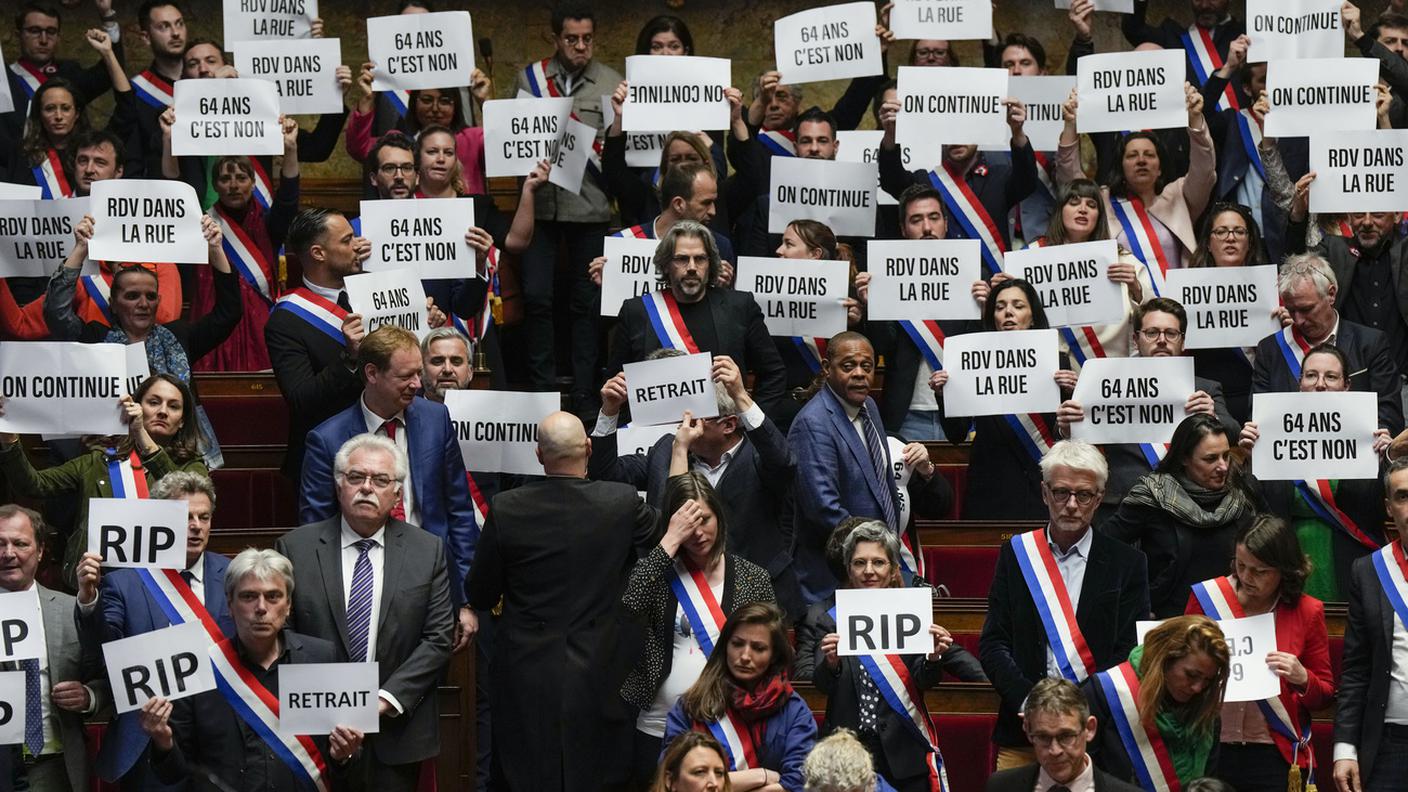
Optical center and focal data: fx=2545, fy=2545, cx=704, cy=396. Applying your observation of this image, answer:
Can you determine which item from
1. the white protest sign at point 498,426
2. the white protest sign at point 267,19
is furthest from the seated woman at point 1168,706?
the white protest sign at point 267,19

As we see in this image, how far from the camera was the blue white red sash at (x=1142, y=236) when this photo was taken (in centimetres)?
1216

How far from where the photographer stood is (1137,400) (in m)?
10.5

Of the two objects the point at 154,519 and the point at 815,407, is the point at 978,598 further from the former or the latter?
the point at 154,519

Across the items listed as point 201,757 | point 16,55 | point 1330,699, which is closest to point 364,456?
point 201,757

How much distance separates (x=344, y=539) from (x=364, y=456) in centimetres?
31

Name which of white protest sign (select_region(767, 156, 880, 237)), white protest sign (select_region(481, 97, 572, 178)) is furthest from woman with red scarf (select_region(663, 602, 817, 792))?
white protest sign (select_region(481, 97, 572, 178))

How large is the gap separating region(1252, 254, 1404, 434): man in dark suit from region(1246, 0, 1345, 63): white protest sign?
7.33ft

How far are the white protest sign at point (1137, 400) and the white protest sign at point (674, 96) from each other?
9.33 feet

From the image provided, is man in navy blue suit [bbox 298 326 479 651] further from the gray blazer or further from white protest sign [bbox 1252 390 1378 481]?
white protest sign [bbox 1252 390 1378 481]

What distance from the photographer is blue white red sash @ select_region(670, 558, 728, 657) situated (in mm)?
9125

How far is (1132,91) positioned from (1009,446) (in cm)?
240

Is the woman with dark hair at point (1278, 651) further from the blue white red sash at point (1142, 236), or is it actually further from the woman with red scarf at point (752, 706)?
the blue white red sash at point (1142, 236)

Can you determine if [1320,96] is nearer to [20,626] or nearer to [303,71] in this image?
[303,71]

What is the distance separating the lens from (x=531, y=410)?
10672mm
